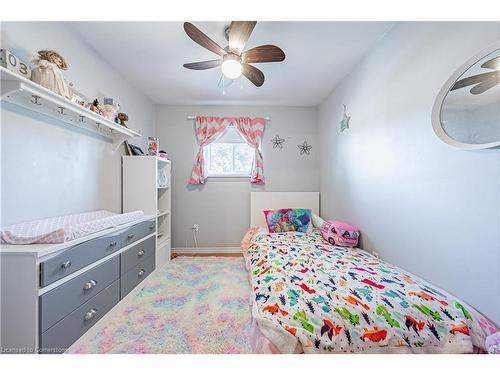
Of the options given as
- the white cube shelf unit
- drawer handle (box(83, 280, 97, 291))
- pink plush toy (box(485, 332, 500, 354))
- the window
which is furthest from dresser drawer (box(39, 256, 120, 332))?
pink plush toy (box(485, 332, 500, 354))

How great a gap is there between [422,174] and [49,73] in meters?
2.66

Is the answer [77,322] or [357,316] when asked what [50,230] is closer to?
[77,322]

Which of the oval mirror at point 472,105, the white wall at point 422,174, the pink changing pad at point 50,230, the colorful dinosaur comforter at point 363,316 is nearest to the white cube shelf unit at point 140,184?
the pink changing pad at point 50,230

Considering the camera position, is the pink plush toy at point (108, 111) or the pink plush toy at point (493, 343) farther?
the pink plush toy at point (108, 111)

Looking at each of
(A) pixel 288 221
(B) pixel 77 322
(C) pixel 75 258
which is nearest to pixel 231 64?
(C) pixel 75 258

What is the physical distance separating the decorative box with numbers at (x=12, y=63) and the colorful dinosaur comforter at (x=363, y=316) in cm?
198

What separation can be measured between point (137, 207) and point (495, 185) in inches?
117

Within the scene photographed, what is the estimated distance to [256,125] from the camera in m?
3.33

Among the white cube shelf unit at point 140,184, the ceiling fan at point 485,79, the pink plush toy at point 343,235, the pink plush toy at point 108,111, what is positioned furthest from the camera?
the white cube shelf unit at point 140,184

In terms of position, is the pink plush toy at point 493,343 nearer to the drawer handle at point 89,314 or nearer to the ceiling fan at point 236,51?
the ceiling fan at point 236,51

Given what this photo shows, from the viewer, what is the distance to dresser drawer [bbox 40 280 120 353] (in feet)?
3.65

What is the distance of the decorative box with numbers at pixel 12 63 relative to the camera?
1.11 metres
